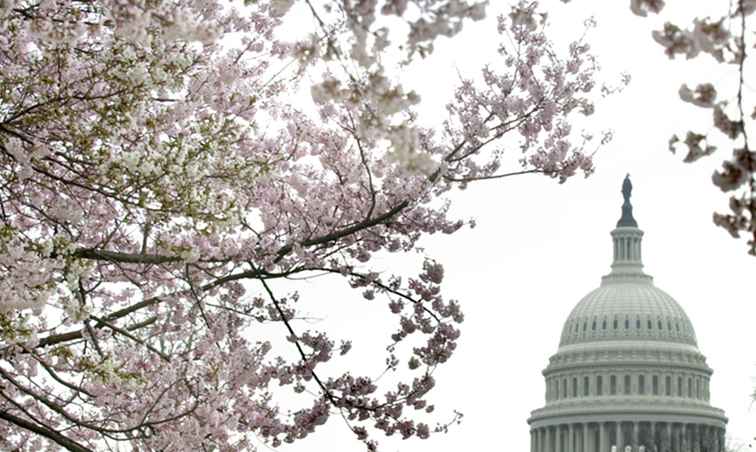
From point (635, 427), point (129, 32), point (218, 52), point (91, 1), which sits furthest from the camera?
point (635, 427)

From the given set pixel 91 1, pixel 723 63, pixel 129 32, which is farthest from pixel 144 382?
pixel 723 63

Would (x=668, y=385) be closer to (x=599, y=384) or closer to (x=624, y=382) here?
→ (x=624, y=382)

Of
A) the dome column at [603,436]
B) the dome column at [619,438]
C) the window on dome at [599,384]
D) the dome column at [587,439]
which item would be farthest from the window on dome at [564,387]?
the dome column at [619,438]

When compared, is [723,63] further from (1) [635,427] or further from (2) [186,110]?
(1) [635,427]

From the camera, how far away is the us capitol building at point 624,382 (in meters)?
174

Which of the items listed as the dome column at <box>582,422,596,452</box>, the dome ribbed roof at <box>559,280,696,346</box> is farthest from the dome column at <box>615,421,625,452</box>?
the dome ribbed roof at <box>559,280,696,346</box>

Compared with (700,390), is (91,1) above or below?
below

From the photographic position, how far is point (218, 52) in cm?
1667

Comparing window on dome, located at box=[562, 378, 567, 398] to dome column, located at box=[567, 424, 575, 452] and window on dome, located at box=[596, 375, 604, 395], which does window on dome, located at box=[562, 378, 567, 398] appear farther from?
window on dome, located at box=[596, 375, 604, 395]

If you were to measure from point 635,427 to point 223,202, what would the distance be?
162913mm

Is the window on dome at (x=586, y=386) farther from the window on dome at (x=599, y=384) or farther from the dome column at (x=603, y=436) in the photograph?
the dome column at (x=603, y=436)

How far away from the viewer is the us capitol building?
17450 centimetres

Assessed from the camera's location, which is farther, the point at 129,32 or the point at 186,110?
the point at 186,110

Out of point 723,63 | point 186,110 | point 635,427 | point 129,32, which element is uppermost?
point 635,427
